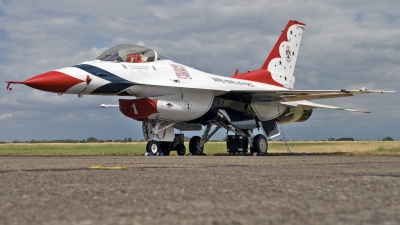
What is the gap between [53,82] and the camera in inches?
633

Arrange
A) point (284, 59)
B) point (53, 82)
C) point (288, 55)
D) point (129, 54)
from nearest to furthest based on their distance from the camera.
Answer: point (53, 82)
point (129, 54)
point (284, 59)
point (288, 55)

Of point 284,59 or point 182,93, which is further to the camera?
point 284,59

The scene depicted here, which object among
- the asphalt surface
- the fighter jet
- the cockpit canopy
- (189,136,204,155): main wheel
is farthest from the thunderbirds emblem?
the asphalt surface

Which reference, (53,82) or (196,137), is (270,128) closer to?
(196,137)

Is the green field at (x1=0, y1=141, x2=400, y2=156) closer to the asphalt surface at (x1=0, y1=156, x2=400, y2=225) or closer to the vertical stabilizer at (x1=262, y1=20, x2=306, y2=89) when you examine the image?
the vertical stabilizer at (x1=262, y1=20, x2=306, y2=89)

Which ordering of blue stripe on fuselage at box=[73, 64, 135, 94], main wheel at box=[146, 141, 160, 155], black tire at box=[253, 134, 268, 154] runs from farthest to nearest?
black tire at box=[253, 134, 268, 154] → main wheel at box=[146, 141, 160, 155] → blue stripe on fuselage at box=[73, 64, 135, 94]

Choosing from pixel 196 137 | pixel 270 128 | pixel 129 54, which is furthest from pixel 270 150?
pixel 129 54

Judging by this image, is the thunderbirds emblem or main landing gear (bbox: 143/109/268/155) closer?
main landing gear (bbox: 143/109/268/155)

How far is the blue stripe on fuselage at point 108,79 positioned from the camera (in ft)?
55.2

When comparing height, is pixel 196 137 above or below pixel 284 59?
below

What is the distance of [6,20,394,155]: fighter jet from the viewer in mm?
16922

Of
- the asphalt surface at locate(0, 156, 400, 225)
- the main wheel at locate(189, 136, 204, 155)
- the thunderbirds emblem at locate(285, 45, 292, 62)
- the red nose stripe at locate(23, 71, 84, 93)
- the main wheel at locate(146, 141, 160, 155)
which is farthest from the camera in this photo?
the thunderbirds emblem at locate(285, 45, 292, 62)

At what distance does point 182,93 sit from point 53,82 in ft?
16.1

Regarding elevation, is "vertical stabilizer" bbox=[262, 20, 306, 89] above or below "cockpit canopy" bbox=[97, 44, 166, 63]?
above
